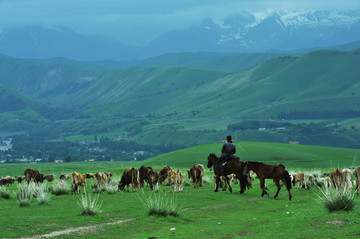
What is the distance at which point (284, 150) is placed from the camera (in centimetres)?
8306

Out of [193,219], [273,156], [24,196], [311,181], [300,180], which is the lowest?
[193,219]

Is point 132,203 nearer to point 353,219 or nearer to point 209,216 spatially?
point 209,216

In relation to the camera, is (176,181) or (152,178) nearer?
(176,181)

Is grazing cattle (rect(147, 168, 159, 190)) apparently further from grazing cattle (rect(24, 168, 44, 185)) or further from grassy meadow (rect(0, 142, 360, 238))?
grazing cattle (rect(24, 168, 44, 185))

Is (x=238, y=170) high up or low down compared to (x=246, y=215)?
up

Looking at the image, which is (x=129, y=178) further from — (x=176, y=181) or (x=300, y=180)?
(x=300, y=180)

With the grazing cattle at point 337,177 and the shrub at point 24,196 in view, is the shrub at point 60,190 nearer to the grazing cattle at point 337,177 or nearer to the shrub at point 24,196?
the shrub at point 24,196

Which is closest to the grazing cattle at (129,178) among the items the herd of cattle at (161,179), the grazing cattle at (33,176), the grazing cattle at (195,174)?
the herd of cattle at (161,179)

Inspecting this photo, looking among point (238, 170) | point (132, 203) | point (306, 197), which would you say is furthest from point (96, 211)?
point (306, 197)

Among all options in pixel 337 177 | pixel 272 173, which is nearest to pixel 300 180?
pixel 337 177

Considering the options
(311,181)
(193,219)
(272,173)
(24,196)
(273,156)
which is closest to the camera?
(193,219)

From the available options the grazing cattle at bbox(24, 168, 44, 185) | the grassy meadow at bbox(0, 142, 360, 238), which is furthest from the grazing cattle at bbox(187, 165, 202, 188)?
the grazing cattle at bbox(24, 168, 44, 185)

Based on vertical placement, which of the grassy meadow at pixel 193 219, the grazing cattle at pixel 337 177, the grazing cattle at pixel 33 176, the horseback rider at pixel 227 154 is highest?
the horseback rider at pixel 227 154

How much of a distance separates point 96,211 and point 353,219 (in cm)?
843
